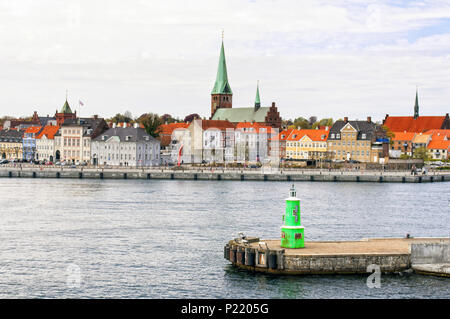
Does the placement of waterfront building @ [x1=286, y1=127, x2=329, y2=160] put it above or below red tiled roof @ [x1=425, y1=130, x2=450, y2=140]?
below

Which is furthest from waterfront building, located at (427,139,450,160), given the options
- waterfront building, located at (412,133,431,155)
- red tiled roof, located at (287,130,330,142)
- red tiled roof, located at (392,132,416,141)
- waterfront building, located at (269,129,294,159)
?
waterfront building, located at (269,129,294,159)

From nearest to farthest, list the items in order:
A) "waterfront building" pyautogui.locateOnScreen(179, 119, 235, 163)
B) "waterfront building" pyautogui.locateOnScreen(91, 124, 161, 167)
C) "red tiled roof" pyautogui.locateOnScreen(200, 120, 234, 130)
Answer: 1. "waterfront building" pyautogui.locateOnScreen(91, 124, 161, 167)
2. "waterfront building" pyautogui.locateOnScreen(179, 119, 235, 163)
3. "red tiled roof" pyautogui.locateOnScreen(200, 120, 234, 130)

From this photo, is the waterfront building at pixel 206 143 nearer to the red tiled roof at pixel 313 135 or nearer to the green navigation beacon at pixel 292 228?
the red tiled roof at pixel 313 135

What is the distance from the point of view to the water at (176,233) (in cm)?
3438

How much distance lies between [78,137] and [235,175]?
43.4m

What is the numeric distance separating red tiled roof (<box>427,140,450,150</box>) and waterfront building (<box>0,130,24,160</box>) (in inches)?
3804

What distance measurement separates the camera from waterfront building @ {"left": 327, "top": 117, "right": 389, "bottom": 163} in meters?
147

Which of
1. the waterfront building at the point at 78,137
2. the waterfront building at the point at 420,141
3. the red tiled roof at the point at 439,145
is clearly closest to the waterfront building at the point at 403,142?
the waterfront building at the point at 420,141

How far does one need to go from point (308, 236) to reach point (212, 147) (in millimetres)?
111145

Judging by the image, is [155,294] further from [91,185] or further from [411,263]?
[91,185]

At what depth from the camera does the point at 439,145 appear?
177375 millimetres

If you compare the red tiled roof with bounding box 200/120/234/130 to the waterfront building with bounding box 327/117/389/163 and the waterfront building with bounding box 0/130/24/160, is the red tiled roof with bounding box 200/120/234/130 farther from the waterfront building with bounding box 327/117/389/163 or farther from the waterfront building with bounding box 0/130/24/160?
the waterfront building with bounding box 0/130/24/160

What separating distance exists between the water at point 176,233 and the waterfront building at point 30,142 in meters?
74.1
